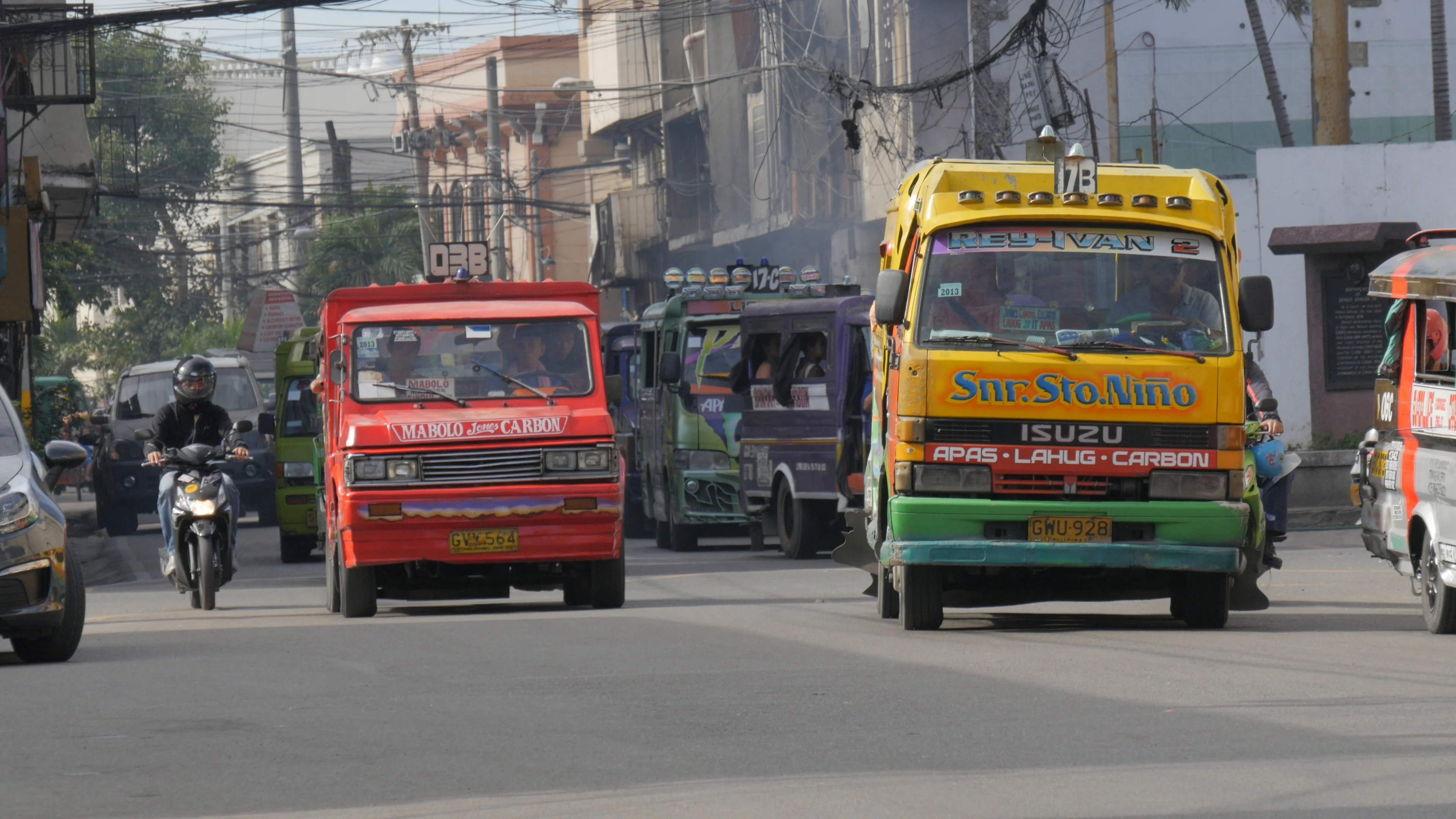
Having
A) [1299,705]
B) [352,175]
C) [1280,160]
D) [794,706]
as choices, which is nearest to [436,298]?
[794,706]

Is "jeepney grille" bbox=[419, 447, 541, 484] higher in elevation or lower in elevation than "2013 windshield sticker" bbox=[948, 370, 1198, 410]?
lower

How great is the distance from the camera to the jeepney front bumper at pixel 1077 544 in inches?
437

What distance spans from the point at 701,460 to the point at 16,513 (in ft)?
39.1

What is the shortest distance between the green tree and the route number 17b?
46.3 meters

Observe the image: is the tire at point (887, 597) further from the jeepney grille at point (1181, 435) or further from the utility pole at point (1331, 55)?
the utility pole at point (1331, 55)

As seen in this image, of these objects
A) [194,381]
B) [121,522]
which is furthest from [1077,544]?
[121,522]

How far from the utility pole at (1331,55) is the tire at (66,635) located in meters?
16.9

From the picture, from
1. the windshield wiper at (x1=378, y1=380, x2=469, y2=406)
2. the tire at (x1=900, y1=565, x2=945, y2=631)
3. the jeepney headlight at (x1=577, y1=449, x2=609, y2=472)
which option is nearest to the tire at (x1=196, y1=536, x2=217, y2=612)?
the windshield wiper at (x1=378, y1=380, x2=469, y2=406)

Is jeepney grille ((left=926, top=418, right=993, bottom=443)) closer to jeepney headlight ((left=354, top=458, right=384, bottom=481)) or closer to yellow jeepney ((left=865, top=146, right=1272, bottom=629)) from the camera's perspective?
yellow jeepney ((left=865, top=146, right=1272, bottom=629))

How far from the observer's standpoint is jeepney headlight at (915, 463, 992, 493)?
1120cm

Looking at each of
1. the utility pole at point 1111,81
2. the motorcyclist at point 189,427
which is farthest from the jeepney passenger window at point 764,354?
the utility pole at point 1111,81

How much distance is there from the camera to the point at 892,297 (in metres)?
11.4

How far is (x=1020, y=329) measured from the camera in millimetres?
11273

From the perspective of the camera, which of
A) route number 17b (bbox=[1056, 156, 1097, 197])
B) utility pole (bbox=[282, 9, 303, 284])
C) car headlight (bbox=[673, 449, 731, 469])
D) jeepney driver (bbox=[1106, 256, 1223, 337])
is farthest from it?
utility pole (bbox=[282, 9, 303, 284])
